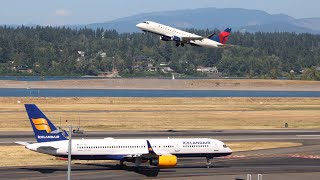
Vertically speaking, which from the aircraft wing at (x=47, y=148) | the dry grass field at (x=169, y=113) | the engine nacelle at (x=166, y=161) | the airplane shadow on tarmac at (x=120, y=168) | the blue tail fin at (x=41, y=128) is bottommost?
the dry grass field at (x=169, y=113)

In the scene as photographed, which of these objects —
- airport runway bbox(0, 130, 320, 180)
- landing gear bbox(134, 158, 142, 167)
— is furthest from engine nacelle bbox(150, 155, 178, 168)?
landing gear bbox(134, 158, 142, 167)

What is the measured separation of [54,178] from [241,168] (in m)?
22.0

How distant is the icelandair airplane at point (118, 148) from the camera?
252 ft

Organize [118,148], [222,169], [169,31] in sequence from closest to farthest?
[118,148], [222,169], [169,31]

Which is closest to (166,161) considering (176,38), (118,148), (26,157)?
(118,148)

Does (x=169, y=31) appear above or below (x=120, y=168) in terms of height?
above

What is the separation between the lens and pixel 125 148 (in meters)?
80.5

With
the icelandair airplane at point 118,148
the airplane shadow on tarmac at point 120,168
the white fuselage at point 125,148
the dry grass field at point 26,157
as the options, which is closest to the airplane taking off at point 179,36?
the dry grass field at point 26,157

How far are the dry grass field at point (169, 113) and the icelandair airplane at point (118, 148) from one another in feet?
127

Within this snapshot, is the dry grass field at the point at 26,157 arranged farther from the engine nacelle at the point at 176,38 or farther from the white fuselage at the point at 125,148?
the engine nacelle at the point at 176,38

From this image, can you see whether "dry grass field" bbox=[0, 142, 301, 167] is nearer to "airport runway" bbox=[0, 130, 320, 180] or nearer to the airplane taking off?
"airport runway" bbox=[0, 130, 320, 180]

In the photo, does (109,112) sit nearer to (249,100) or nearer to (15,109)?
(15,109)

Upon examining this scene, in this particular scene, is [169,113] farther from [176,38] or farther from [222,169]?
[222,169]

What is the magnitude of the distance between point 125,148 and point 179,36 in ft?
225
